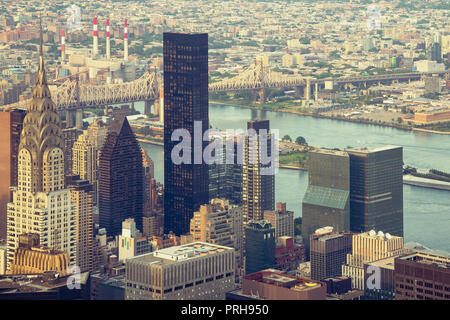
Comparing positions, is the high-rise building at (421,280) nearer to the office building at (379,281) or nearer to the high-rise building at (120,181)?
the office building at (379,281)

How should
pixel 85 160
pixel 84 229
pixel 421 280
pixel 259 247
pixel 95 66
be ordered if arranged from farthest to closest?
pixel 95 66 → pixel 85 160 → pixel 259 247 → pixel 84 229 → pixel 421 280

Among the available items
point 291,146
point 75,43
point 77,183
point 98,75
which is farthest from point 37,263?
point 75,43

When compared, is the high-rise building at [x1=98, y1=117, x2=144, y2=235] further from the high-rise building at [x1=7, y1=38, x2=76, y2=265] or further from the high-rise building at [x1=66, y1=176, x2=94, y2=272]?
the high-rise building at [x1=7, y1=38, x2=76, y2=265]

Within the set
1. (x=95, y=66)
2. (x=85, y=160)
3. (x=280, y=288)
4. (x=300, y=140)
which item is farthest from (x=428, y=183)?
(x=95, y=66)

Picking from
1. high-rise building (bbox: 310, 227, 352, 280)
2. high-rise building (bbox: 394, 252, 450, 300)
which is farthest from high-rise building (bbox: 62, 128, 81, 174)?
high-rise building (bbox: 394, 252, 450, 300)

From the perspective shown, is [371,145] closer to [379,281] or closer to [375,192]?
A: [375,192]
